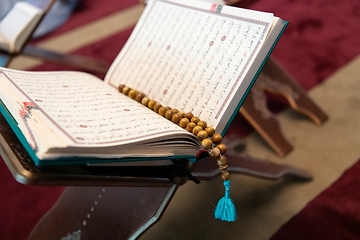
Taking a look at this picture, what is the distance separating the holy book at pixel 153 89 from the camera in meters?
0.48

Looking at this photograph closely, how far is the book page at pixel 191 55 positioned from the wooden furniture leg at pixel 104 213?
0.22 meters

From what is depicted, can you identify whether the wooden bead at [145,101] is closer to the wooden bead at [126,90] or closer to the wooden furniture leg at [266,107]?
the wooden bead at [126,90]

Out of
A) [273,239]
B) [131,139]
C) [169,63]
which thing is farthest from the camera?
[273,239]

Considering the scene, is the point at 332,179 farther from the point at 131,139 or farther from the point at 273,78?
the point at 131,139

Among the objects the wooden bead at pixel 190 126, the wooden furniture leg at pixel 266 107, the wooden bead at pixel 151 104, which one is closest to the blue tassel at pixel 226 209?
the wooden bead at pixel 190 126

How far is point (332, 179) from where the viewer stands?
1.16 m

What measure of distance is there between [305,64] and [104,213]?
1409mm

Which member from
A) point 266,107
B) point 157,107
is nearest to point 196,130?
point 157,107

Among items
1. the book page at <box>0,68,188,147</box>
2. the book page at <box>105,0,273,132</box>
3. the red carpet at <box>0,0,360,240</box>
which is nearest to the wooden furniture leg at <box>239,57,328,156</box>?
the red carpet at <box>0,0,360,240</box>

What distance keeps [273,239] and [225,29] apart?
0.70 meters

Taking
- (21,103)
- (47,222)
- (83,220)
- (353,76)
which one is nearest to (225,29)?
(21,103)

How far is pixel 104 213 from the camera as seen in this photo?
31.9 inches

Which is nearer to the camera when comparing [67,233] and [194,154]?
[194,154]

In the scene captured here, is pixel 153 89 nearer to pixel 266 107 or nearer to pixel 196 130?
pixel 196 130
